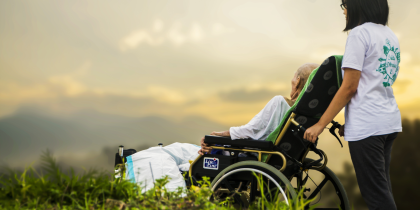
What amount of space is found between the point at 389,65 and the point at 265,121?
88cm

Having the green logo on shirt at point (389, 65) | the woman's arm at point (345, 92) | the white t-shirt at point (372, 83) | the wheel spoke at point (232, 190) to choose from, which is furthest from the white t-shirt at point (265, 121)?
the green logo on shirt at point (389, 65)

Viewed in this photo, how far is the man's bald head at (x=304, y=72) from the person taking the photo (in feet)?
7.64

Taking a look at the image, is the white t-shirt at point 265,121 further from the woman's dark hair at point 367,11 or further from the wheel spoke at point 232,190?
the woman's dark hair at point 367,11

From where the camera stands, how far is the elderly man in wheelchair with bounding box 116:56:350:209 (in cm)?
196

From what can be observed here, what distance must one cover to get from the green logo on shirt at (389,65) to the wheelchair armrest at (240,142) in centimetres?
80

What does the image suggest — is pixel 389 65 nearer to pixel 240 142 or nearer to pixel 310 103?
pixel 310 103

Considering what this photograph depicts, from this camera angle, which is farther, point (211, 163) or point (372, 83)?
point (211, 163)

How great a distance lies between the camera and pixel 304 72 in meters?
2.33

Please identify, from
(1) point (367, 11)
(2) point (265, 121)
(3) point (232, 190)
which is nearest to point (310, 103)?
(2) point (265, 121)

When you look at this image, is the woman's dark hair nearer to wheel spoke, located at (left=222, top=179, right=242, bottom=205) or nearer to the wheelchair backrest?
the wheelchair backrest

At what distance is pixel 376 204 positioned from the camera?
168cm

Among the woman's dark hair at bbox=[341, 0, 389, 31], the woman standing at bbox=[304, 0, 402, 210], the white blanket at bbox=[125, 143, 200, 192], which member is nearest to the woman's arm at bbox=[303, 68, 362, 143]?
the woman standing at bbox=[304, 0, 402, 210]

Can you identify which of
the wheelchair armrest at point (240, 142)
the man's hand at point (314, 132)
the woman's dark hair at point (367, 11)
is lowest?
the wheelchair armrest at point (240, 142)

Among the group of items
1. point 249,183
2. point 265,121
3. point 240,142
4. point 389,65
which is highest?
point 389,65
